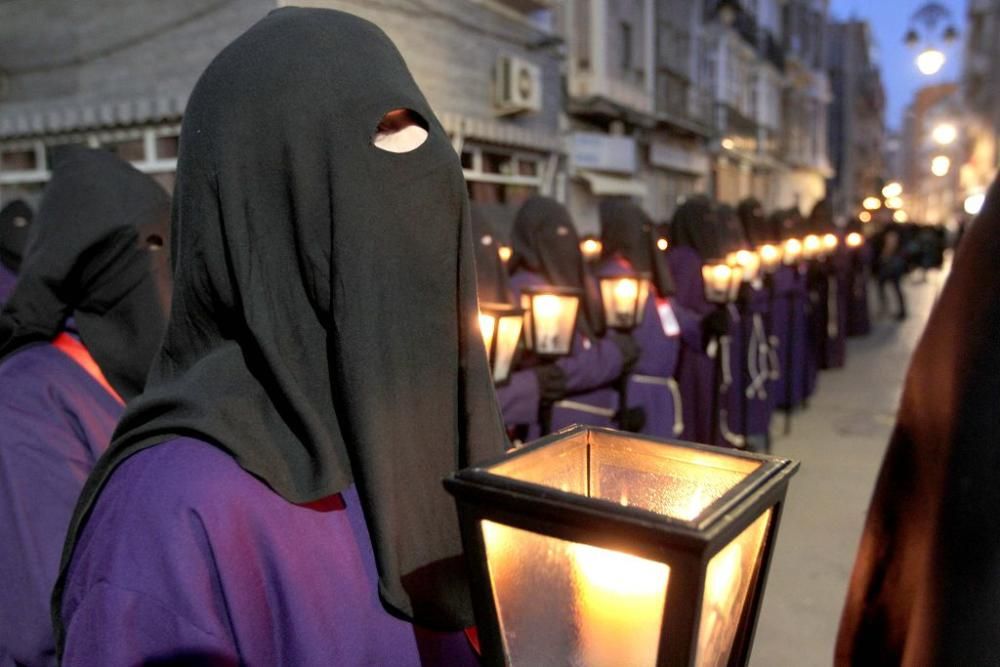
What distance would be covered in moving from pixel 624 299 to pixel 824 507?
277 cm

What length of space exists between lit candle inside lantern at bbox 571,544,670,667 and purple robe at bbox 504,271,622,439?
11.2 feet

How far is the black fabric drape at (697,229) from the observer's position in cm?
634

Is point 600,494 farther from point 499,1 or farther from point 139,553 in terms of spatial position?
point 499,1

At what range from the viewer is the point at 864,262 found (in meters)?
13.3

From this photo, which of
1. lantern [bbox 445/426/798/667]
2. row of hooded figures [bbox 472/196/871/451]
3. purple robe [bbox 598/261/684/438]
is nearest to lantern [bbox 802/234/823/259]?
row of hooded figures [bbox 472/196/871/451]

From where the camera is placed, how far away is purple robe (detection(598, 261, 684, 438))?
203 inches

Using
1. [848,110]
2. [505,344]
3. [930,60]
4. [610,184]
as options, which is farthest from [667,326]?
[848,110]

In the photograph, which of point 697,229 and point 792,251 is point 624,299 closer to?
point 697,229

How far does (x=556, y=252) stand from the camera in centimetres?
462

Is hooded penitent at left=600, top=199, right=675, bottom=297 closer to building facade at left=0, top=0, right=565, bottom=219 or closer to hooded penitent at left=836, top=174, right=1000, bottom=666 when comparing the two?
building facade at left=0, top=0, right=565, bottom=219

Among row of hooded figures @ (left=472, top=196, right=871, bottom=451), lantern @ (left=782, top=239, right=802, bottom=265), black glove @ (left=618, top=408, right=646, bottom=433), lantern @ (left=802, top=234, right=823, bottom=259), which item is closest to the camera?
row of hooded figures @ (left=472, top=196, right=871, bottom=451)

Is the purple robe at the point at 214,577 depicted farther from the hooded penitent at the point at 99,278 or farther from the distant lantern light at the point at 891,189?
the distant lantern light at the point at 891,189

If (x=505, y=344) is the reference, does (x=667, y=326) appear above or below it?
below

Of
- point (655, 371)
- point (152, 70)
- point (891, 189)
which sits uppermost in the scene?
point (891, 189)
